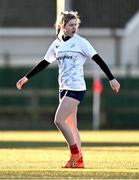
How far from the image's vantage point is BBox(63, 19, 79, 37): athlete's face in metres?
11.6

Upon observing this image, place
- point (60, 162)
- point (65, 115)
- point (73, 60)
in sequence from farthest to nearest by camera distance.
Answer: point (60, 162) → point (73, 60) → point (65, 115)

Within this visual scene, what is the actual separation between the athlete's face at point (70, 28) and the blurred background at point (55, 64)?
779 centimetres

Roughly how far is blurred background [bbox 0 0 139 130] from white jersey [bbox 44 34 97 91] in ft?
25.6

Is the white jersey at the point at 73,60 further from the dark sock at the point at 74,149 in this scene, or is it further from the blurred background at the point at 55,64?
the blurred background at the point at 55,64

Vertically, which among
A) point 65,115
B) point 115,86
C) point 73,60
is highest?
point 73,60

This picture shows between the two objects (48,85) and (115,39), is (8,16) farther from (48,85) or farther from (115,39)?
(48,85)

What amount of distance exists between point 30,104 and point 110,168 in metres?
17.7

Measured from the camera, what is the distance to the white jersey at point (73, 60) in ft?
38.1

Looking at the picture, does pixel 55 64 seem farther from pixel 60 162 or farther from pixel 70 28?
pixel 70 28

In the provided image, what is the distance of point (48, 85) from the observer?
29.3m

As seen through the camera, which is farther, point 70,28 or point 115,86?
point 70,28

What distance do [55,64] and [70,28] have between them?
19967 mm

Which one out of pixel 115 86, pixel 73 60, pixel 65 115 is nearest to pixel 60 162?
pixel 65 115

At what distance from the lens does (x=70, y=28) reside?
38.1ft
